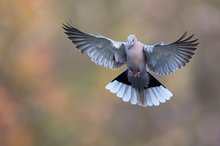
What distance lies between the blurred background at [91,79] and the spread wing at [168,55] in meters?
1.64

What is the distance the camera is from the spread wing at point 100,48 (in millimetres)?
1347

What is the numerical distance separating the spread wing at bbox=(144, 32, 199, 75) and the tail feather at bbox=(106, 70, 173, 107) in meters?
0.16

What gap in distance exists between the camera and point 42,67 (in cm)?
307

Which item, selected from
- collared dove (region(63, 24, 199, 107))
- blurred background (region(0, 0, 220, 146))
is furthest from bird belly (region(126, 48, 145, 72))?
blurred background (region(0, 0, 220, 146))

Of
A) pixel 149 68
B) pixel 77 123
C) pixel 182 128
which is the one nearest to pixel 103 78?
pixel 77 123

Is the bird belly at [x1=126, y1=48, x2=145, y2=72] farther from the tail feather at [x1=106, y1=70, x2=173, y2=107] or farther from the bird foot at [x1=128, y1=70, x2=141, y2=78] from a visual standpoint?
the tail feather at [x1=106, y1=70, x2=173, y2=107]

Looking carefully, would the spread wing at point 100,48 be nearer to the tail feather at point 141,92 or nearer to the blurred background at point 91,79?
the tail feather at point 141,92

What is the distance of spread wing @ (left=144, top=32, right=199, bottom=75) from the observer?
1309 mm

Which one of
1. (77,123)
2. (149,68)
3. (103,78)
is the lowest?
(149,68)

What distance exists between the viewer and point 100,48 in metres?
1.38

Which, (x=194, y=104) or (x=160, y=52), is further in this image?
(x=194, y=104)

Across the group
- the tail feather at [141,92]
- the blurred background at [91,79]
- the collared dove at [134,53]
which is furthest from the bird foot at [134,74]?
the blurred background at [91,79]

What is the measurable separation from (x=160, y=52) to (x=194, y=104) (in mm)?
1838

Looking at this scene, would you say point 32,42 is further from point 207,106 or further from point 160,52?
point 160,52
